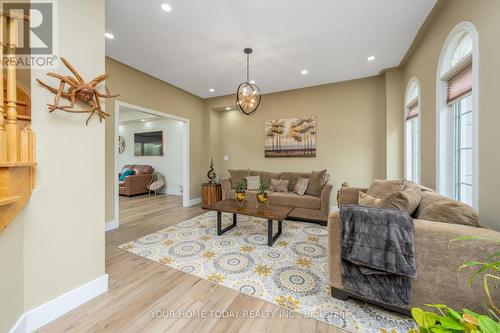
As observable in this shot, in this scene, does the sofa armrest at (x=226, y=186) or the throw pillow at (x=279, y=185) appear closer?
the throw pillow at (x=279, y=185)

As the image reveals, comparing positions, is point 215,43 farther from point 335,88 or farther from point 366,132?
point 366,132

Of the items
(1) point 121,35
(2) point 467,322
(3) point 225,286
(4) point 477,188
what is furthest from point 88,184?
(4) point 477,188

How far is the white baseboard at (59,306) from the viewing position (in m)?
1.34

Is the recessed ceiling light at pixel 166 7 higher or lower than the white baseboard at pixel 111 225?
higher

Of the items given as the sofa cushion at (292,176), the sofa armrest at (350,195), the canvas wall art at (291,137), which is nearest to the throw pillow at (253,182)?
the sofa cushion at (292,176)

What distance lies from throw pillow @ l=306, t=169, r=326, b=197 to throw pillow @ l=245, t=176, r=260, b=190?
3.73ft

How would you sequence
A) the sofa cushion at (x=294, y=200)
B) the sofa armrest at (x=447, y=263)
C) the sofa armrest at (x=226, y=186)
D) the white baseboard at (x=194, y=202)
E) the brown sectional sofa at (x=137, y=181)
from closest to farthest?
the sofa armrest at (x=447, y=263), the sofa cushion at (x=294, y=200), the sofa armrest at (x=226, y=186), the white baseboard at (x=194, y=202), the brown sectional sofa at (x=137, y=181)

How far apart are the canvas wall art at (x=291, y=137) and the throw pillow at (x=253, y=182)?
779 mm

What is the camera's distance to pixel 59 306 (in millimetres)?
1508

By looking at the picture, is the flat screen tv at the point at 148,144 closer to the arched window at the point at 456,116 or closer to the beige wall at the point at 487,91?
the arched window at the point at 456,116

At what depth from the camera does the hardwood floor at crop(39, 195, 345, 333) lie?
142 cm

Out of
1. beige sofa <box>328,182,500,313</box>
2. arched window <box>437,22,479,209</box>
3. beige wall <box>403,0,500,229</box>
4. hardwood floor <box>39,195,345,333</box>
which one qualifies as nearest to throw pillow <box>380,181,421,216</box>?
beige sofa <box>328,182,500,313</box>

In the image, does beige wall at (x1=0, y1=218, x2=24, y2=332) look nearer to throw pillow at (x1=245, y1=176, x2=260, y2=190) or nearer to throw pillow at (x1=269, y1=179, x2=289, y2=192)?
throw pillow at (x1=245, y1=176, x2=260, y2=190)

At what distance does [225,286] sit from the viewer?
6.15ft
